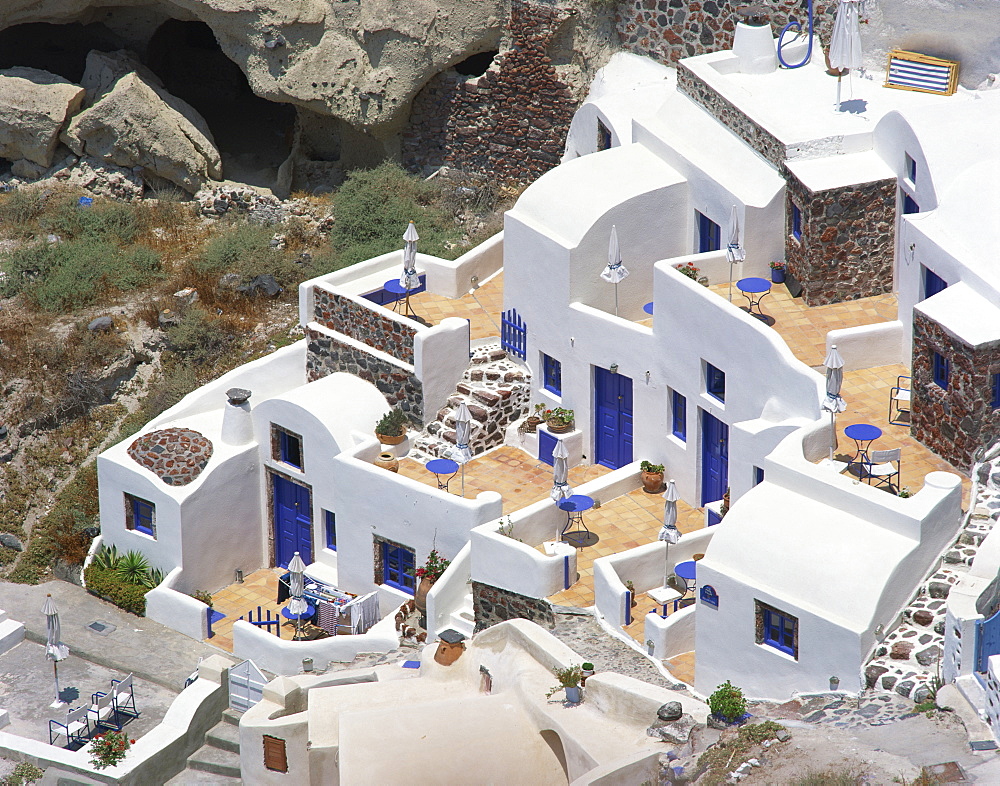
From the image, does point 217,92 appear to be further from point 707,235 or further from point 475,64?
point 707,235

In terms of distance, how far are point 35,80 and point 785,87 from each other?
73.1 feet

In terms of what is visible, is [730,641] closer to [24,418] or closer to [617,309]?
[617,309]

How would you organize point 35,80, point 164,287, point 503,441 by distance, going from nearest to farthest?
point 503,441, point 164,287, point 35,80

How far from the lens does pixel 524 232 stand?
35750 millimetres

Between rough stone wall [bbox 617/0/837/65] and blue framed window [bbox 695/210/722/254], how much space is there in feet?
19.5

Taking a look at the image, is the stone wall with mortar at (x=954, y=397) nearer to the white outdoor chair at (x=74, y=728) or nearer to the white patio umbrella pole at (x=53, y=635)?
the white outdoor chair at (x=74, y=728)

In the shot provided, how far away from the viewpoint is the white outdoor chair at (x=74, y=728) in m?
32.5

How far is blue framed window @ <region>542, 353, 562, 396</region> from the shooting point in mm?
36125

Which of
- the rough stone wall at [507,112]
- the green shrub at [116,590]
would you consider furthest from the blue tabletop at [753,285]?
the green shrub at [116,590]

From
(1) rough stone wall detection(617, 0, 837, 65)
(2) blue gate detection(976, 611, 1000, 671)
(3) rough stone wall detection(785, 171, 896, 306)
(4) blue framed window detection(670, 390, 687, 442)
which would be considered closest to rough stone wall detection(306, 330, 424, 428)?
(4) blue framed window detection(670, 390, 687, 442)

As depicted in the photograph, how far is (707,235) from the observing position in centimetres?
3606

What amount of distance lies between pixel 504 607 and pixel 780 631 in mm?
6452

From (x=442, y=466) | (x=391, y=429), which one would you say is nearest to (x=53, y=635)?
(x=391, y=429)

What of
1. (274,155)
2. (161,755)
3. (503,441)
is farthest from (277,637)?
(274,155)
